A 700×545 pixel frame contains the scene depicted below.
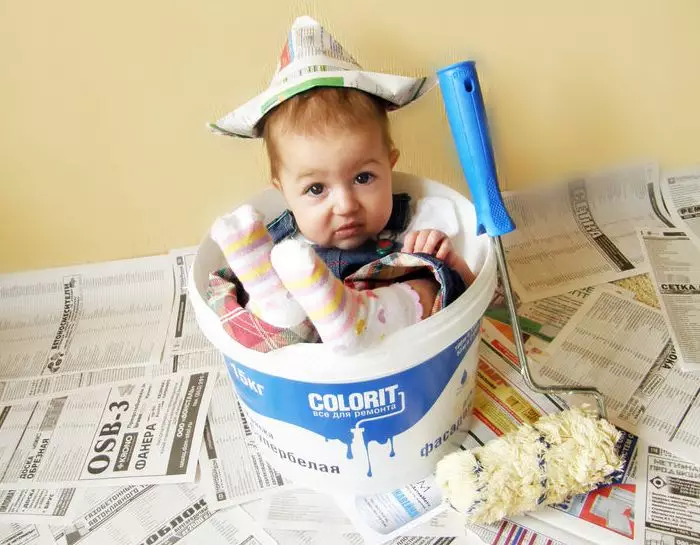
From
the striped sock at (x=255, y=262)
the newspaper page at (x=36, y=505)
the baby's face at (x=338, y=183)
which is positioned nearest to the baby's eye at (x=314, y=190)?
the baby's face at (x=338, y=183)

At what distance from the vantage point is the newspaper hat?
667 millimetres

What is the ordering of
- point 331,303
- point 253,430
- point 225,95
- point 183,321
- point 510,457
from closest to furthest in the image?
point 331,303, point 510,457, point 253,430, point 225,95, point 183,321

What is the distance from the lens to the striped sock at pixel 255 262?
1.94 feet

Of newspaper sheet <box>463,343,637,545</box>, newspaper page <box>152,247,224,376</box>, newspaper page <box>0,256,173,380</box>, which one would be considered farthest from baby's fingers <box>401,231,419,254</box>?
newspaper page <box>0,256,173,380</box>

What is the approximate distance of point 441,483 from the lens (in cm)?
67

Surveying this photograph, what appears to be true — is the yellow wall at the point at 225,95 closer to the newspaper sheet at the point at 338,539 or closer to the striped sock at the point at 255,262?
the striped sock at the point at 255,262

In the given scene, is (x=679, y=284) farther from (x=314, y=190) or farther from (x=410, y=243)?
(x=314, y=190)

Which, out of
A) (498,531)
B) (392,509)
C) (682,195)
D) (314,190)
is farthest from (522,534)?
(682,195)

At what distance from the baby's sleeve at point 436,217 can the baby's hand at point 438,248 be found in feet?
0.18

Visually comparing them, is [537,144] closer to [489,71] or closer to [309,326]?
[489,71]

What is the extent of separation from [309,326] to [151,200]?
1.66 ft

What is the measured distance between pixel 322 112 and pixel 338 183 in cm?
8

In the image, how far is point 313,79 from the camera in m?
0.66

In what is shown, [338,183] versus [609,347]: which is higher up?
[338,183]
